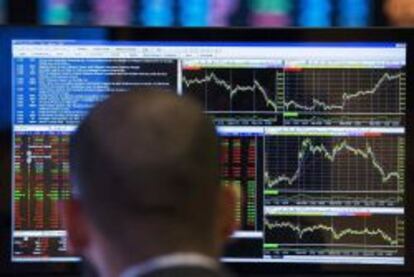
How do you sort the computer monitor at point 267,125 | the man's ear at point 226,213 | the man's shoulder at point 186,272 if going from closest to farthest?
1. the man's shoulder at point 186,272
2. the man's ear at point 226,213
3. the computer monitor at point 267,125

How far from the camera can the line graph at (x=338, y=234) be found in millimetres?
1833

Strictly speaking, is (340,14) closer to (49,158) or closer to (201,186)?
(49,158)

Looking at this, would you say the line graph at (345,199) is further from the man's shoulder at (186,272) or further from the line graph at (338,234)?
the man's shoulder at (186,272)

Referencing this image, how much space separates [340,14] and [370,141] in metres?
0.57

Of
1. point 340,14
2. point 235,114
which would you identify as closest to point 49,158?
point 235,114

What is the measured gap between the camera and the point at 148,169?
85cm

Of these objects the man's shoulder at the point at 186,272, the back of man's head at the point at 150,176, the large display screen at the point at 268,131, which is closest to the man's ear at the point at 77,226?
the back of man's head at the point at 150,176

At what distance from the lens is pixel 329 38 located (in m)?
1.81

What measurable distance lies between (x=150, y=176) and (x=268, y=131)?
0.99 metres

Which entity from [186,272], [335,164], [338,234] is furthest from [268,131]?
[186,272]

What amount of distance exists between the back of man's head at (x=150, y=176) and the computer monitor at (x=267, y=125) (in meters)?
0.90

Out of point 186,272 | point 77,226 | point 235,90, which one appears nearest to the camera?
point 186,272

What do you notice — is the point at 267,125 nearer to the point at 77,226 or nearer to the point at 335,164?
the point at 335,164

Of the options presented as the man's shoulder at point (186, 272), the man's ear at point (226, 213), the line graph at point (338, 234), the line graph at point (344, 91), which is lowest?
the line graph at point (338, 234)
